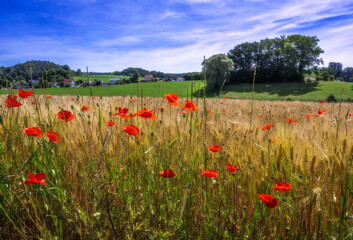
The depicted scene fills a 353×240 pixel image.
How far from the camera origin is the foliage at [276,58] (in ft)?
147

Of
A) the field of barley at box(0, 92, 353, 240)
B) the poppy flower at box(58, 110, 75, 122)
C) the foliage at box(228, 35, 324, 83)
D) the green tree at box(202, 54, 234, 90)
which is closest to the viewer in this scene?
the field of barley at box(0, 92, 353, 240)

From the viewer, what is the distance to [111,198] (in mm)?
1116

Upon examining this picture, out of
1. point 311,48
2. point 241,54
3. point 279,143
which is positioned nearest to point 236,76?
point 241,54

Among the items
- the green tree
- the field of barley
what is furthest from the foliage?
the field of barley

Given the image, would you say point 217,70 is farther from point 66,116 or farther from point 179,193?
point 179,193

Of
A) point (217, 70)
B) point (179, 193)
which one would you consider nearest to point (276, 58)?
point (217, 70)

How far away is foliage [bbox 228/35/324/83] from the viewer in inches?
1758

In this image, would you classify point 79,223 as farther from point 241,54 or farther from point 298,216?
point 241,54

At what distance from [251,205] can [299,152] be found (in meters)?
0.49

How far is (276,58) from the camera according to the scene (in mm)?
50000

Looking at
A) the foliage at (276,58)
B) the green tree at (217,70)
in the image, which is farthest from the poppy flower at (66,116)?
the foliage at (276,58)

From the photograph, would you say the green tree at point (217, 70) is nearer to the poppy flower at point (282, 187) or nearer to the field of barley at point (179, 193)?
the field of barley at point (179, 193)

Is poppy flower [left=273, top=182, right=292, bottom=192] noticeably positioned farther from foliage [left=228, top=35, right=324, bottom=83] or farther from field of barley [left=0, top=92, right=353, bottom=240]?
foliage [left=228, top=35, right=324, bottom=83]

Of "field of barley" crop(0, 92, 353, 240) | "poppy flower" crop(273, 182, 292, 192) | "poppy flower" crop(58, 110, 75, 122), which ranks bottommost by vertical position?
"field of barley" crop(0, 92, 353, 240)
